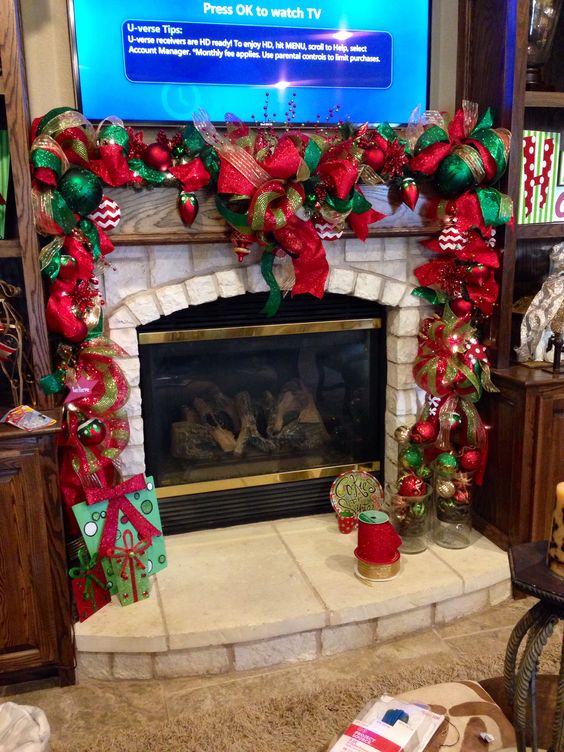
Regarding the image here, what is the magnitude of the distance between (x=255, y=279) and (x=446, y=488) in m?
0.99

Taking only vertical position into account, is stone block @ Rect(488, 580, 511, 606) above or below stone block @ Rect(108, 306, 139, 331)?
below

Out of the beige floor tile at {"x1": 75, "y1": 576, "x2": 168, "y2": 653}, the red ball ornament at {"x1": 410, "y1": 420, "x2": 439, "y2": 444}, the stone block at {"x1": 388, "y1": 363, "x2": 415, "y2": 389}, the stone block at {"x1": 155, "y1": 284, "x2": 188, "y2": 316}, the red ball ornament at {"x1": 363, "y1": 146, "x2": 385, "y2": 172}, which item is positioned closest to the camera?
the beige floor tile at {"x1": 75, "y1": 576, "x2": 168, "y2": 653}

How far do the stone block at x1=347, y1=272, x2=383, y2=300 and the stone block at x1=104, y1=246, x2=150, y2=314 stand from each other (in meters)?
0.74

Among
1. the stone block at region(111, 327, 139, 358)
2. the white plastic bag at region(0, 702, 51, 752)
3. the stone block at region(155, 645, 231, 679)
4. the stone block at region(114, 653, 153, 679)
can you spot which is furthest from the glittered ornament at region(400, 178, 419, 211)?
the white plastic bag at region(0, 702, 51, 752)

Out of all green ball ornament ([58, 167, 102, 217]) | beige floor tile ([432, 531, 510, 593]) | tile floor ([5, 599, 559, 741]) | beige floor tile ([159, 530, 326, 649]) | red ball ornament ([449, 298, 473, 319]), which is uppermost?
green ball ornament ([58, 167, 102, 217])

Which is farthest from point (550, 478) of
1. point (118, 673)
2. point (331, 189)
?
point (118, 673)

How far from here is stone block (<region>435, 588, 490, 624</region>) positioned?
2125mm

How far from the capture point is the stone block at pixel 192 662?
190 centimetres

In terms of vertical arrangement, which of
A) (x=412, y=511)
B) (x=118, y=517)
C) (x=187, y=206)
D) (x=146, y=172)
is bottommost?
(x=412, y=511)

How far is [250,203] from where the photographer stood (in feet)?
6.39

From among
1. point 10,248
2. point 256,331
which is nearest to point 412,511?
point 256,331

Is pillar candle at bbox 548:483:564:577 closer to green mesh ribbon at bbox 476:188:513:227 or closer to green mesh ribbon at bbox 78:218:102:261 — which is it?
green mesh ribbon at bbox 476:188:513:227

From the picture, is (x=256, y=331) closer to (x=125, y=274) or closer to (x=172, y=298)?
(x=172, y=298)

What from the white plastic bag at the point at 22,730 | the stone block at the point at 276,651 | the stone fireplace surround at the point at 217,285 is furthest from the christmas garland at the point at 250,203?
the white plastic bag at the point at 22,730
